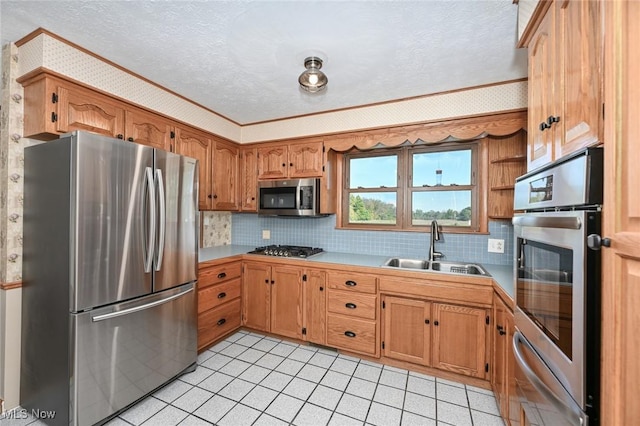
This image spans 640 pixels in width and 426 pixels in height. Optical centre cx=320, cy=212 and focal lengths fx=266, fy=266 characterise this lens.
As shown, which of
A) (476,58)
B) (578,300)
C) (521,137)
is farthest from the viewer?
(521,137)

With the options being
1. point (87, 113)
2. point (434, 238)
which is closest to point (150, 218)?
point (87, 113)

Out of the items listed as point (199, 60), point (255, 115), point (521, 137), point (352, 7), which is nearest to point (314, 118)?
point (255, 115)

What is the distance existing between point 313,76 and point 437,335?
89.1 inches

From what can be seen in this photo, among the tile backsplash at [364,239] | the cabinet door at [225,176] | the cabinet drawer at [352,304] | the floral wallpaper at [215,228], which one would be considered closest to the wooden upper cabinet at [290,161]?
the cabinet door at [225,176]

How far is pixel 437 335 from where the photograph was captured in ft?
7.24

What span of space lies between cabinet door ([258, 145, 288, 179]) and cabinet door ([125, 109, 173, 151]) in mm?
1073

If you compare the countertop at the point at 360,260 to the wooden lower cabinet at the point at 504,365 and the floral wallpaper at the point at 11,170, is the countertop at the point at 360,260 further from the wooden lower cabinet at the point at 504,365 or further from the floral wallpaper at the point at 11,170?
the floral wallpaper at the point at 11,170

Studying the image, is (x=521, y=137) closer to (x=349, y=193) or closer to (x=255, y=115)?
(x=349, y=193)

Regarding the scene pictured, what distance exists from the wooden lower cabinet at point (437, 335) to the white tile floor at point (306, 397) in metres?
0.15

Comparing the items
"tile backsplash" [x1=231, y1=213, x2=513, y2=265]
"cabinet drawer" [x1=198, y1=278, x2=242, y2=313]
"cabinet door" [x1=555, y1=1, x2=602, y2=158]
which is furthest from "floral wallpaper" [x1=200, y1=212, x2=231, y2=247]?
"cabinet door" [x1=555, y1=1, x2=602, y2=158]

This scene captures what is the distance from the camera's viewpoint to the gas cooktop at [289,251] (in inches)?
116

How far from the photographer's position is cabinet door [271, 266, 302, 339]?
2766 millimetres

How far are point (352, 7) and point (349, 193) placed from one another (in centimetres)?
200

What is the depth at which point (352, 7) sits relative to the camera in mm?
1484
